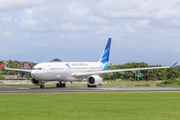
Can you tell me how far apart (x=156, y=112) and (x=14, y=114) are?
9.65m

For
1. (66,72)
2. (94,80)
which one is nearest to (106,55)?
(66,72)

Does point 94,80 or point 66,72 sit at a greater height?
point 66,72

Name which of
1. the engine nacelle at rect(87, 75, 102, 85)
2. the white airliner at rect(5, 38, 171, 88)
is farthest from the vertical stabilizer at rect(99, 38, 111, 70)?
the engine nacelle at rect(87, 75, 102, 85)

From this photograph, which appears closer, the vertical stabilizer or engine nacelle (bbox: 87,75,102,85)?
engine nacelle (bbox: 87,75,102,85)

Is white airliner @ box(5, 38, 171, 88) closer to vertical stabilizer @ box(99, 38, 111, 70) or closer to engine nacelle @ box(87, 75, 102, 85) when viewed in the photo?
engine nacelle @ box(87, 75, 102, 85)

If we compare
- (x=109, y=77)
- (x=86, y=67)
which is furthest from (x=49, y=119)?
(x=109, y=77)

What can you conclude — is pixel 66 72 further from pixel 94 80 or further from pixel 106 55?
pixel 106 55

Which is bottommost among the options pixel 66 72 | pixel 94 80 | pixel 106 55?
pixel 94 80

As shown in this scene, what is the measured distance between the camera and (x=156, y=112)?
23078 millimetres

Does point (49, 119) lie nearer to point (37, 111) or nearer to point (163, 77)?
point (37, 111)

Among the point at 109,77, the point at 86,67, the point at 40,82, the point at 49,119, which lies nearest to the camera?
the point at 49,119

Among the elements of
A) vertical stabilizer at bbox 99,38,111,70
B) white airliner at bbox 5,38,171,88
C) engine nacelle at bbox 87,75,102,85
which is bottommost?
engine nacelle at bbox 87,75,102,85

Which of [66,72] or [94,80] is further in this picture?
[66,72]

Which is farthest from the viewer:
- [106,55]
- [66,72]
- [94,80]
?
[106,55]
